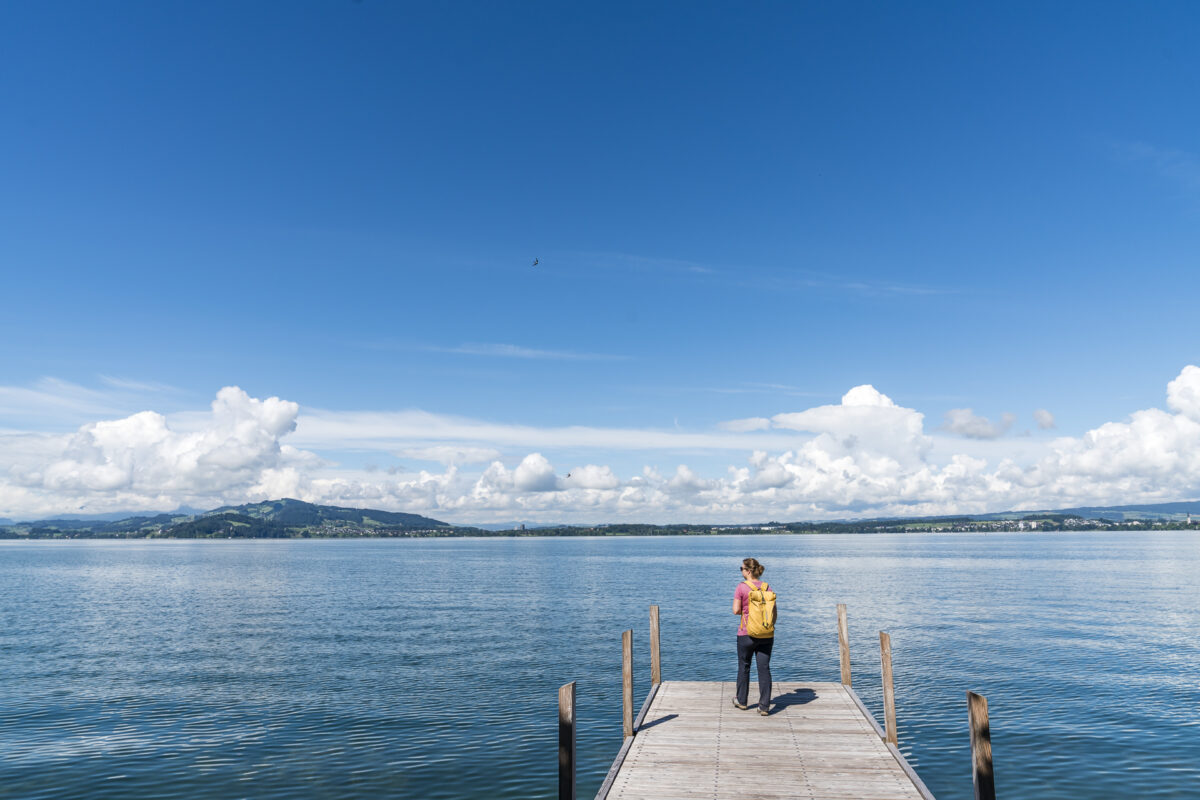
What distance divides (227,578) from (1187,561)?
153 metres

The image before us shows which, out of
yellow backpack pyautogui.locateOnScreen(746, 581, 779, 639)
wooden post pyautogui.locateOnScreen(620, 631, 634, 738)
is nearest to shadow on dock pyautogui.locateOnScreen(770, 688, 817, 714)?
yellow backpack pyautogui.locateOnScreen(746, 581, 779, 639)

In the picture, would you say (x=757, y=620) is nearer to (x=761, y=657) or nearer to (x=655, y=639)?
(x=761, y=657)

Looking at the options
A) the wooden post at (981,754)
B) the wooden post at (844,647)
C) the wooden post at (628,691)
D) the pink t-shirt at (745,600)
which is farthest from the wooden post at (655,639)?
the wooden post at (981,754)

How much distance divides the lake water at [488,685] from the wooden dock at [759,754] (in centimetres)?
362

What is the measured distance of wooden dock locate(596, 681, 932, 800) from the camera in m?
12.7

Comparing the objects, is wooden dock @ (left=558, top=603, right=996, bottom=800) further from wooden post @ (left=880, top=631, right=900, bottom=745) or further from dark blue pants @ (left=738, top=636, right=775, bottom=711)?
dark blue pants @ (left=738, top=636, right=775, bottom=711)

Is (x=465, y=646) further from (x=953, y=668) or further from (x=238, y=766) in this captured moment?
(x=953, y=668)

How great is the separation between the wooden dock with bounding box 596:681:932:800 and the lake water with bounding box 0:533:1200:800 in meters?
3.62

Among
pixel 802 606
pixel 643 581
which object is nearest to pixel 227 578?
pixel 643 581

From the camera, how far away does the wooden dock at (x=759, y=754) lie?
41.6 feet

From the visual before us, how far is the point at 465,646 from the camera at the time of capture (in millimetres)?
40969

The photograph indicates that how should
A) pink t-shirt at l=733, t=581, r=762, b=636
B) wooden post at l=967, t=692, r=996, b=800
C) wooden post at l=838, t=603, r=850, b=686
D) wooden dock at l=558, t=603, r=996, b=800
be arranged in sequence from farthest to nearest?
wooden post at l=838, t=603, r=850, b=686 < pink t-shirt at l=733, t=581, r=762, b=636 < wooden dock at l=558, t=603, r=996, b=800 < wooden post at l=967, t=692, r=996, b=800

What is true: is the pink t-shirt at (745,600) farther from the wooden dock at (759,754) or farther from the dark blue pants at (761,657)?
the wooden dock at (759,754)

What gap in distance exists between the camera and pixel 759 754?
47.9 ft
